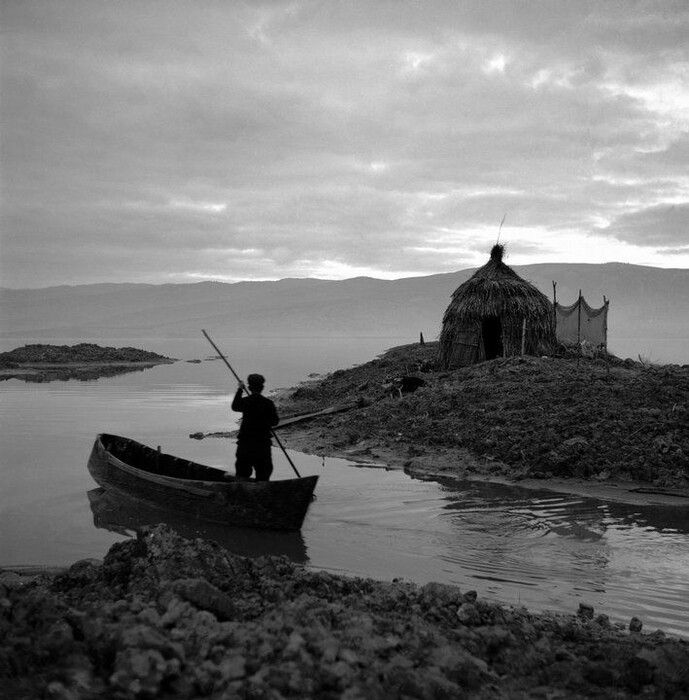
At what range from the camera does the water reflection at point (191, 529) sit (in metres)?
8.04

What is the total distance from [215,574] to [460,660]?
212 cm

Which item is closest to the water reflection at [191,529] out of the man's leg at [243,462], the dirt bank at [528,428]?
the man's leg at [243,462]

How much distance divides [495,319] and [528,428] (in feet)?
31.8

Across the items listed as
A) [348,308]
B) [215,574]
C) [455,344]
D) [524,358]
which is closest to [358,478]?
[215,574]

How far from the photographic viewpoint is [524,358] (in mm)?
18688

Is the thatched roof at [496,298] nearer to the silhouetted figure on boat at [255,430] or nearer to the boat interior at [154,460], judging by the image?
the boat interior at [154,460]

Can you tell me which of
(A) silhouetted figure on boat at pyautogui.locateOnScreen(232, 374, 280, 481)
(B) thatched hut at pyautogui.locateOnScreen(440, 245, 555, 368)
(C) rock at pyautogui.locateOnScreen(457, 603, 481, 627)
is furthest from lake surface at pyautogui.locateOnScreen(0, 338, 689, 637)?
(B) thatched hut at pyautogui.locateOnScreen(440, 245, 555, 368)

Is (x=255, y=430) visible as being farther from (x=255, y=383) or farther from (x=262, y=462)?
(x=255, y=383)

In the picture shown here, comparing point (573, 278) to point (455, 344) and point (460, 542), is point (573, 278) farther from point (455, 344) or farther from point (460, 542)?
point (460, 542)

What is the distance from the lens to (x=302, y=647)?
409cm

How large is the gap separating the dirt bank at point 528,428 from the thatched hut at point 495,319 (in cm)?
316

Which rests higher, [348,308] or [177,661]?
[348,308]

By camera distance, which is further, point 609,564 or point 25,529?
point 25,529

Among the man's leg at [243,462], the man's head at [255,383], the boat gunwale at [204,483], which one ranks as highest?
the man's head at [255,383]
